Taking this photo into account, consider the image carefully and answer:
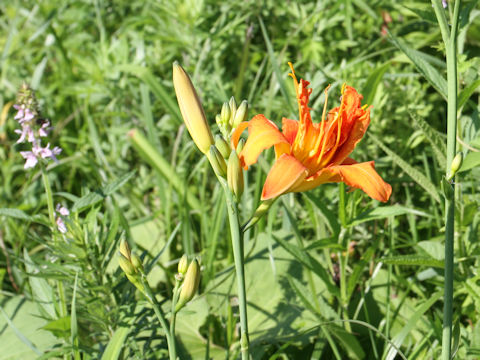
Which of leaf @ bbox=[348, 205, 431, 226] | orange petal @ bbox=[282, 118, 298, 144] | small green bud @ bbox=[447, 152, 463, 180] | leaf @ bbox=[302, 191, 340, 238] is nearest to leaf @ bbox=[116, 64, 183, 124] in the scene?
leaf @ bbox=[302, 191, 340, 238]

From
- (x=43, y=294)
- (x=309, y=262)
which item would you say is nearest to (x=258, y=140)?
(x=309, y=262)

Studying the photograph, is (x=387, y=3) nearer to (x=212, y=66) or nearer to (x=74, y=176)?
(x=212, y=66)

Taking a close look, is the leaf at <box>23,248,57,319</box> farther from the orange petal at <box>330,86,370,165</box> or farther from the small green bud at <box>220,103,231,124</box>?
the orange petal at <box>330,86,370,165</box>

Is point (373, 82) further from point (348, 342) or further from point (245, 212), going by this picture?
point (348, 342)

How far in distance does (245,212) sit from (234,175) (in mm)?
1336

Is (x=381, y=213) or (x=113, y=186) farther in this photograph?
(x=113, y=186)

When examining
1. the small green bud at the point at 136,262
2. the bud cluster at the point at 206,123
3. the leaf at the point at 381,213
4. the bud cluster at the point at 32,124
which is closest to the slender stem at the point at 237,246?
the bud cluster at the point at 206,123

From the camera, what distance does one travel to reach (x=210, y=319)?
6.83ft

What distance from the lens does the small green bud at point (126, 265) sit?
1.24m

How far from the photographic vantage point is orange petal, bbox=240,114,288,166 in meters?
1.17

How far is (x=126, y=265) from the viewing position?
1246 millimetres

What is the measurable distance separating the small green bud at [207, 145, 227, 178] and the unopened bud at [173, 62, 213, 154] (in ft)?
0.19

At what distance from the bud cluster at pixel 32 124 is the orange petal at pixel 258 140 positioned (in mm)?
883

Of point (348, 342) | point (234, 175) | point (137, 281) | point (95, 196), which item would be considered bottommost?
point (348, 342)
